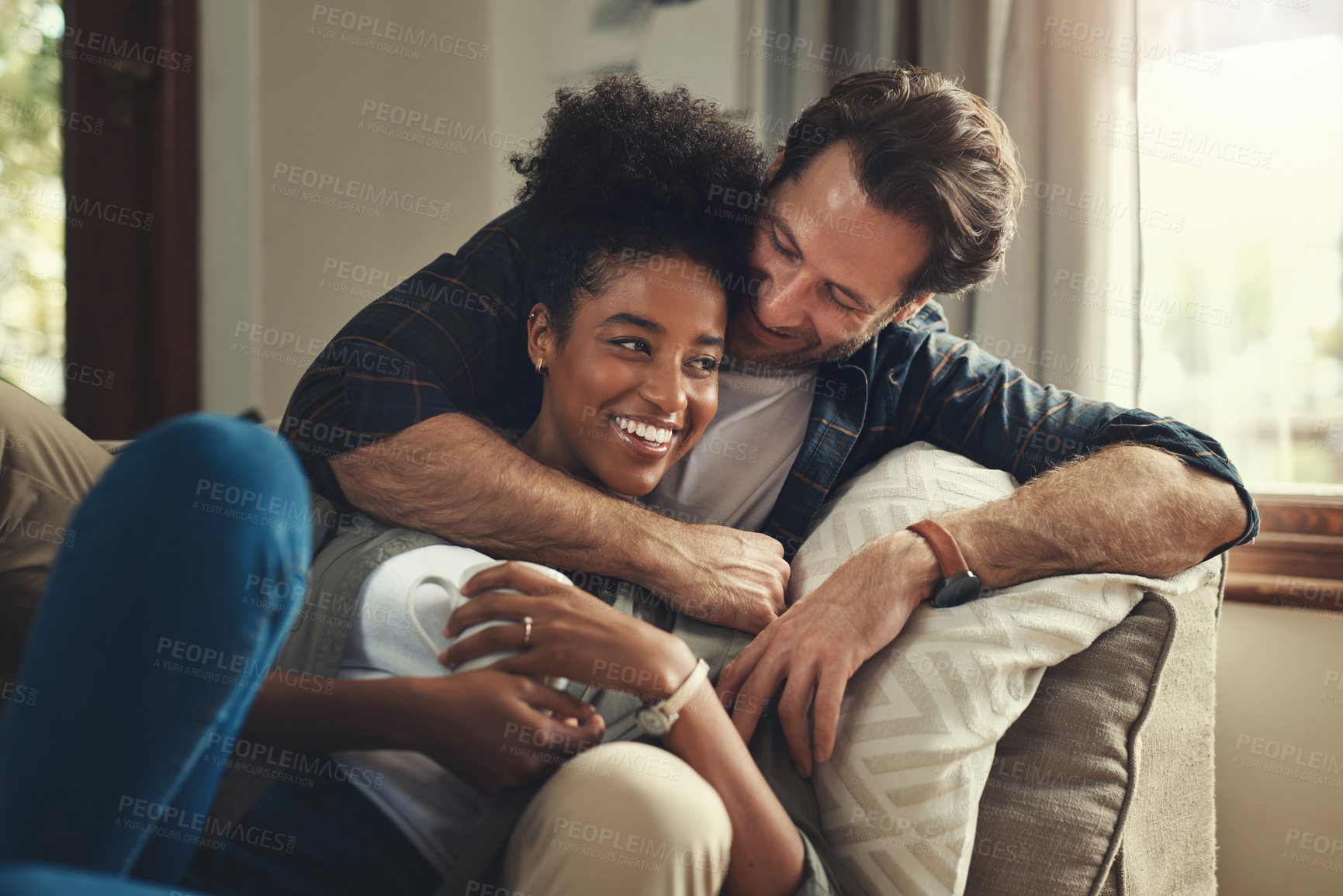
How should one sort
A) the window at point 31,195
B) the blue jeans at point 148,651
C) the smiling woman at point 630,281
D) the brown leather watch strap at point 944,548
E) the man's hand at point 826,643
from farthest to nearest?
the window at point 31,195 < the smiling woman at point 630,281 < the brown leather watch strap at point 944,548 < the man's hand at point 826,643 < the blue jeans at point 148,651

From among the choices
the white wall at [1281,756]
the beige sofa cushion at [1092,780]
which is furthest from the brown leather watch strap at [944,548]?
the white wall at [1281,756]

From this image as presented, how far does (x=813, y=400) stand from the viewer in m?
1.30

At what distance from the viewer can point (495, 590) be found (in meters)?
0.81

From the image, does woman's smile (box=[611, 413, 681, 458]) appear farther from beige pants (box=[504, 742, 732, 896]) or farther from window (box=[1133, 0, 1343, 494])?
window (box=[1133, 0, 1343, 494])

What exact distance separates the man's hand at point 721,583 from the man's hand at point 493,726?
0.25 metres

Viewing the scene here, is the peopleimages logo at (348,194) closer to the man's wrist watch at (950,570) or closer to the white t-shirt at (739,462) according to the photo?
the white t-shirt at (739,462)

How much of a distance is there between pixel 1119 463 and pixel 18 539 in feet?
4.43

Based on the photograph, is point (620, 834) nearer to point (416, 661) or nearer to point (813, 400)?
point (416, 661)

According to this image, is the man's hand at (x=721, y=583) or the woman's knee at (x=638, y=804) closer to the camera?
the woman's knee at (x=638, y=804)

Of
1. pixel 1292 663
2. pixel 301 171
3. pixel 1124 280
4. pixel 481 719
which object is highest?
pixel 301 171

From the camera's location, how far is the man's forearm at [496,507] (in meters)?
1.02

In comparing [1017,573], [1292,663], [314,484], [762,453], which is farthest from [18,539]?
[1292,663]

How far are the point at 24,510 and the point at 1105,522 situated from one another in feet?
4.26

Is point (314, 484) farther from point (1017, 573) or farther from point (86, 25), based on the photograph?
point (86, 25)
